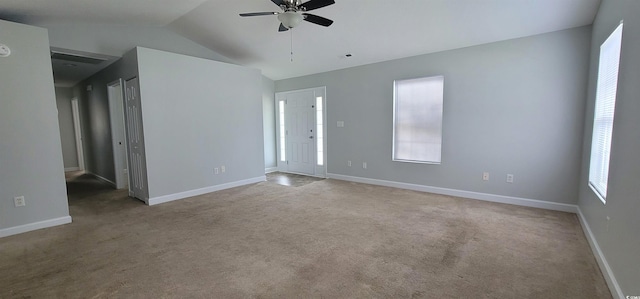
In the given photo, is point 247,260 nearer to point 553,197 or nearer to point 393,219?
point 393,219

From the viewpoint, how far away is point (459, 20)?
3525 millimetres

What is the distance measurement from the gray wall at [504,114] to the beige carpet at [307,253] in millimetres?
501

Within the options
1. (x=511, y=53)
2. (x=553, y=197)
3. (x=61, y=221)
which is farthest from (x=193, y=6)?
(x=553, y=197)

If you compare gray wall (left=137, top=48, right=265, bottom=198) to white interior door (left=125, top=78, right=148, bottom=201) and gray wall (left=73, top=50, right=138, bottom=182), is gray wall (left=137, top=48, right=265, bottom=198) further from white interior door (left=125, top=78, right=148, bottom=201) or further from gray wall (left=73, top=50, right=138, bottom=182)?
gray wall (left=73, top=50, right=138, bottom=182)

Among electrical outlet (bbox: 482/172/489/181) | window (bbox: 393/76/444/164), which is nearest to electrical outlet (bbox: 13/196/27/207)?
window (bbox: 393/76/444/164)

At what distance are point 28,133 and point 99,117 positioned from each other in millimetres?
3057

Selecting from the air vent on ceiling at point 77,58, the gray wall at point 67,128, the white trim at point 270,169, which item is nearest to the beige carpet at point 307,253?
the air vent on ceiling at point 77,58

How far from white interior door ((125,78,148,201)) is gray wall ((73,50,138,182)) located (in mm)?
307

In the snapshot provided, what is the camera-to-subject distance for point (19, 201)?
317cm

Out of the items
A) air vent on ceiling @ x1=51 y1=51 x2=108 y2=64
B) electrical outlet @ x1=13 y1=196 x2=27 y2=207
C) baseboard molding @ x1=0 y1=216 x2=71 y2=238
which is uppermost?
air vent on ceiling @ x1=51 y1=51 x2=108 y2=64

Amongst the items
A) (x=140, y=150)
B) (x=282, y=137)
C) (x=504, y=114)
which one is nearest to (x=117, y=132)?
(x=140, y=150)

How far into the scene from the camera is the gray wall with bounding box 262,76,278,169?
6.73 metres

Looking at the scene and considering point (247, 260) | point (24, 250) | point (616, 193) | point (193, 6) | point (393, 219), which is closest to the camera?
point (616, 193)

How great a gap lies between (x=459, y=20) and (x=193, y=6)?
12.6ft
